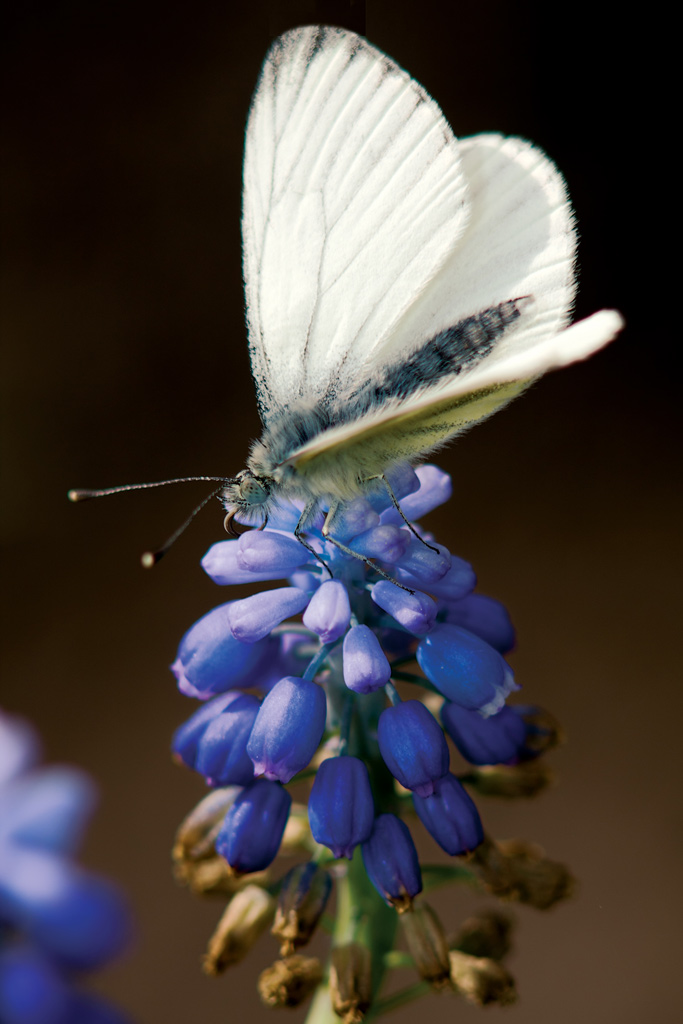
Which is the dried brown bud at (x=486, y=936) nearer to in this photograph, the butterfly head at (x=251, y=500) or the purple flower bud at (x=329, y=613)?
the purple flower bud at (x=329, y=613)

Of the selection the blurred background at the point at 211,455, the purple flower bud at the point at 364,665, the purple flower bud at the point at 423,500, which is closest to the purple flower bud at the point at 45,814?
the purple flower bud at the point at 364,665

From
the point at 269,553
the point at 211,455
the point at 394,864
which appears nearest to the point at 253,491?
the point at 269,553

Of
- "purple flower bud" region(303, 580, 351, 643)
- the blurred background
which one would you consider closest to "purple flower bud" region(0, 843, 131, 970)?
"purple flower bud" region(303, 580, 351, 643)

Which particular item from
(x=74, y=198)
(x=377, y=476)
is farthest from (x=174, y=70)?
(x=377, y=476)

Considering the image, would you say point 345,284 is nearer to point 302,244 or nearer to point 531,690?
point 302,244

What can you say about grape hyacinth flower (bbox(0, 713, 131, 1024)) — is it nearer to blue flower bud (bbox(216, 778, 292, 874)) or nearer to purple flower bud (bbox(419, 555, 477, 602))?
blue flower bud (bbox(216, 778, 292, 874))

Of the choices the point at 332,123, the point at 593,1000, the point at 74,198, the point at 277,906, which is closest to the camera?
the point at 277,906
